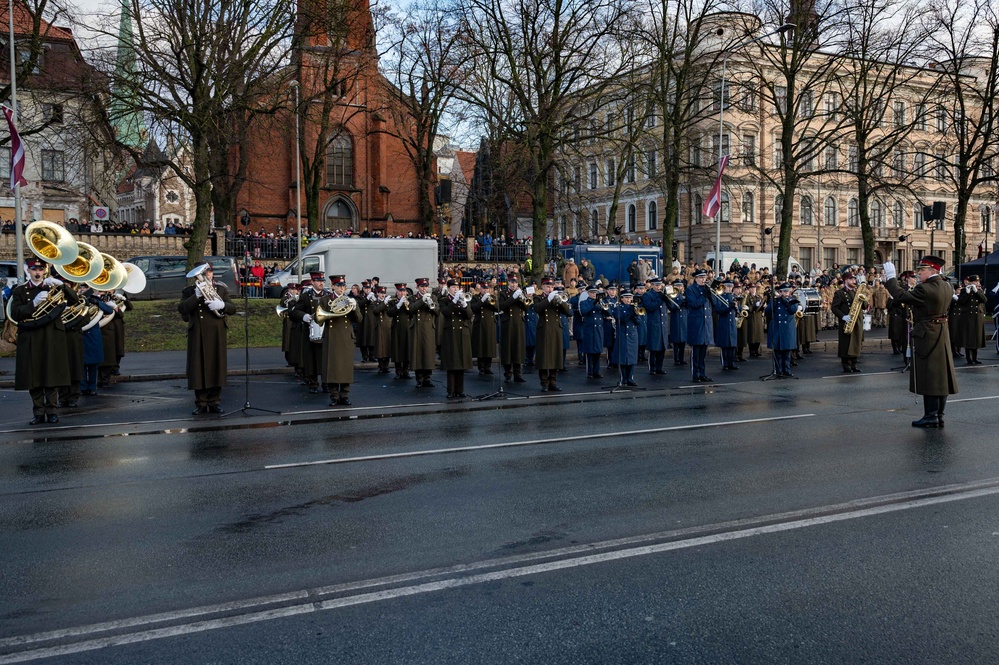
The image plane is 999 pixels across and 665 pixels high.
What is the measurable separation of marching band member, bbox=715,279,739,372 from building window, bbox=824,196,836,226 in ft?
169

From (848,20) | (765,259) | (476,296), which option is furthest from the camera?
(765,259)

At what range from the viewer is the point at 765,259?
4400 centimetres

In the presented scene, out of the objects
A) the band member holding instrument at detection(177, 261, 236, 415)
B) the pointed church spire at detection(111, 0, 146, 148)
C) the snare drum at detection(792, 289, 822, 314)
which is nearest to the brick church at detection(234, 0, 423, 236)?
the pointed church spire at detection(111, 0, 146, 148)

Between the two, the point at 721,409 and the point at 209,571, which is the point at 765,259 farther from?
the point at 209,571

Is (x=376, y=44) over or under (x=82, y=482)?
over

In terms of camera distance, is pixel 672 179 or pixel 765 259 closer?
pixel 672 179

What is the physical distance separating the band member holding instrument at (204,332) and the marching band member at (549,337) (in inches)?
203

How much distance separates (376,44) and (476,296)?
94.7 ft

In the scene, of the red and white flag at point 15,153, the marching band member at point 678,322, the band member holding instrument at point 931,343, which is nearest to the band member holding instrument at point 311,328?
the marching band member at point 678,322

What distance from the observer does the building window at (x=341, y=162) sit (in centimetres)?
5412

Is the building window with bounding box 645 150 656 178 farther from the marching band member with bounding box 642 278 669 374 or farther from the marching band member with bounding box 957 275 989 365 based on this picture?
the marching band member with bounding box 642 278 669 374

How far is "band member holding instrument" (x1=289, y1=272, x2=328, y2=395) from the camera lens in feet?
44.5

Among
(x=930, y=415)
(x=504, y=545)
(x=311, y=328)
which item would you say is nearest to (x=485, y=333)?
(x=311, y=328)

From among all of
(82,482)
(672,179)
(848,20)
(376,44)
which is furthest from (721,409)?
(376,44)
